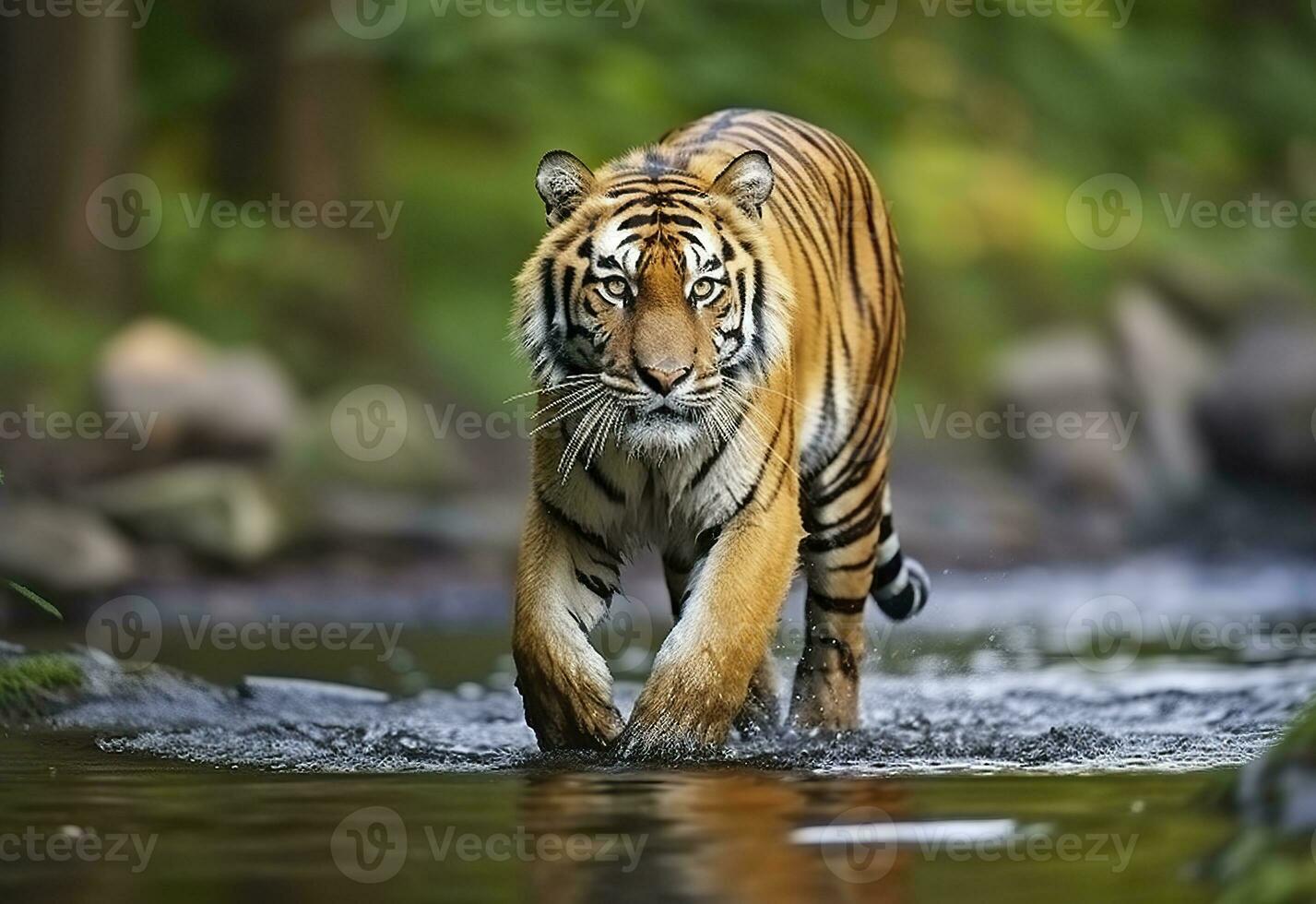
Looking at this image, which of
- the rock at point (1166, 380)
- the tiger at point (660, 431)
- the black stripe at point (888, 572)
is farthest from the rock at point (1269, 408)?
the tiger at point (660, 431)

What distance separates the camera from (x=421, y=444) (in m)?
14.1

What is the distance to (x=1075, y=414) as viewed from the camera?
16.1 metres

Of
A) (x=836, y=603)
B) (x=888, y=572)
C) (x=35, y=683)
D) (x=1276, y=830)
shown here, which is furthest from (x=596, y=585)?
(x=1276, y=830)

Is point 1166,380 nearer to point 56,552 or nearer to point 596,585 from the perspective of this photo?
point 56,552

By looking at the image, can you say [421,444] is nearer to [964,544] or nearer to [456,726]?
[964,544]

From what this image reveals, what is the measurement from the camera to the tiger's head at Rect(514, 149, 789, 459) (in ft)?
19.3

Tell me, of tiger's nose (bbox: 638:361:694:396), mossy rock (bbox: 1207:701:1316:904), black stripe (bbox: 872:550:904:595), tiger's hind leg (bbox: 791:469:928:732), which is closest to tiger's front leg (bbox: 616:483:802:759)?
tiger's nose (bbox: 638:361:694:396)

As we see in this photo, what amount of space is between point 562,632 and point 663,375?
2.68 ft

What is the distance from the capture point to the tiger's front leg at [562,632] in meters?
6.16

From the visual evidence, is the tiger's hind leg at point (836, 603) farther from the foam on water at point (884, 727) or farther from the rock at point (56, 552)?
the rock at point (56, 552)

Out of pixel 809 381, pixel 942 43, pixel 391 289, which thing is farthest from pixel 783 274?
pixel 942 43

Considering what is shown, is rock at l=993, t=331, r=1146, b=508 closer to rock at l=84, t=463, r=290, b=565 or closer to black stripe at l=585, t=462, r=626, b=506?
rock at l=84, t=463, r=290, b=565

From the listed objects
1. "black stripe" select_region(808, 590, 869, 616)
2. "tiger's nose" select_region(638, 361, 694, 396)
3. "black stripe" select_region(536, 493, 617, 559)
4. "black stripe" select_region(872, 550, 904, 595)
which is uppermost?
"tiger's nose" select_region(638, 361, 694, 396)

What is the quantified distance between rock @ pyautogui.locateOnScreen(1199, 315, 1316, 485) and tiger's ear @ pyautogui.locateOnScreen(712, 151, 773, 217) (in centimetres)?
991
